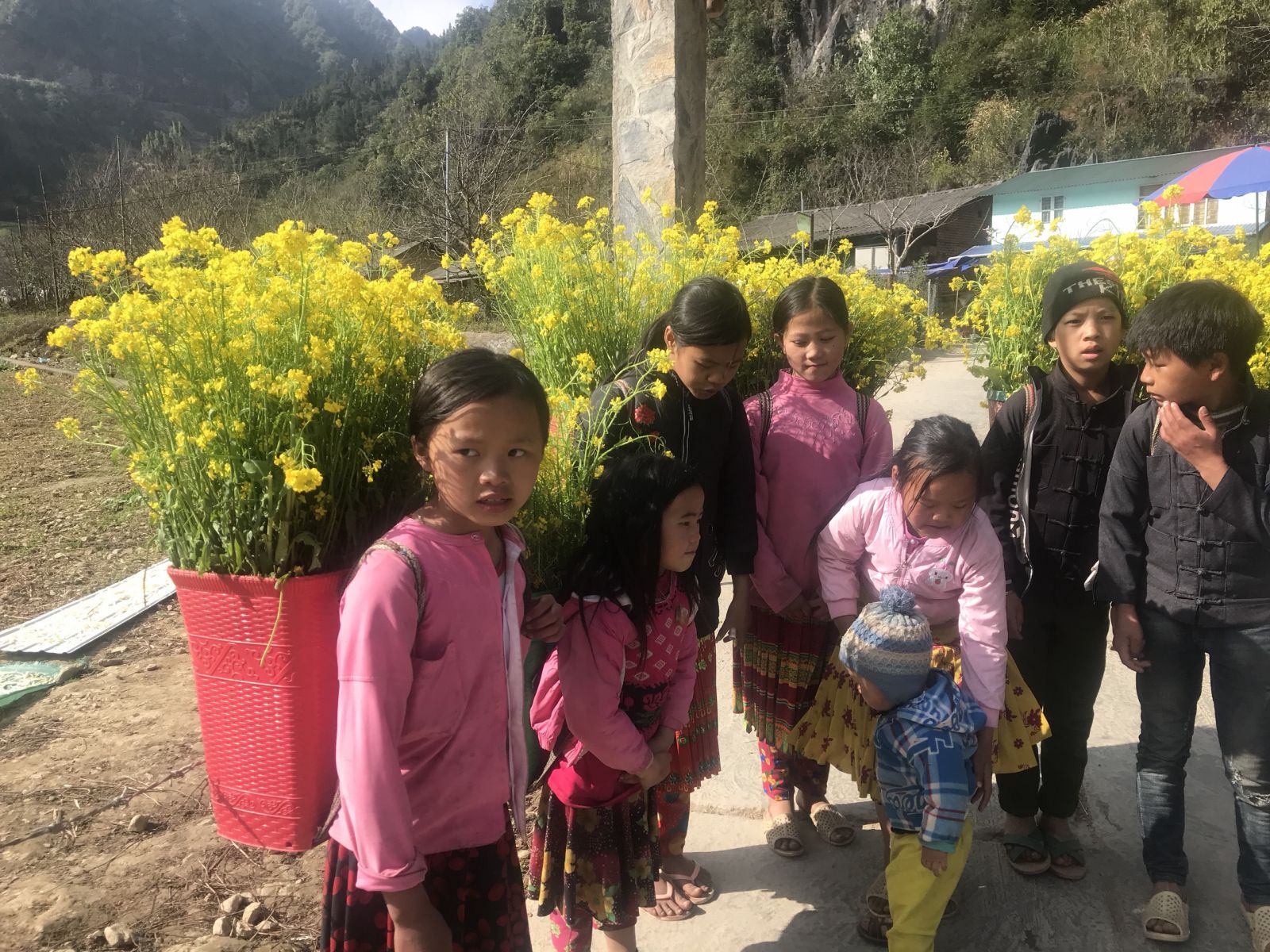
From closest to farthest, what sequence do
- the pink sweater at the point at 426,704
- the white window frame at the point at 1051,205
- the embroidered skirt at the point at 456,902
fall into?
1. the pink sweater at the point at 426,704
2. the embroidered skirt at the point at 456,902
3. the white window frame at the point at 1051,205

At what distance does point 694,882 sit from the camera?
88.2 inches

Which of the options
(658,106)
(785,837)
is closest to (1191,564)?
(785,837)

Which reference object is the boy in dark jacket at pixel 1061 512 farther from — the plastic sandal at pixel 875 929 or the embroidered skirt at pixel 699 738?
the embroidered skirt at pixel 699 738

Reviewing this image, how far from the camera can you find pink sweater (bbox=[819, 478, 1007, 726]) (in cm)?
192

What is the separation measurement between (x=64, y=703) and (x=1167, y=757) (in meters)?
3.75

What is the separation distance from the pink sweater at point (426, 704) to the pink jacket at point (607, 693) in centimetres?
20

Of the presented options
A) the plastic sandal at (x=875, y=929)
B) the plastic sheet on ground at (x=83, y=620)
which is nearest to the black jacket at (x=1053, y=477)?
the plastic sandal at (x=875, y=929)

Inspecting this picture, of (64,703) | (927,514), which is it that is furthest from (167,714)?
(927,514)

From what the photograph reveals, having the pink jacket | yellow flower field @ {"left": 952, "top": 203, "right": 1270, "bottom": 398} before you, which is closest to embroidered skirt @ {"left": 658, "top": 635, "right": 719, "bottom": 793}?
the pink jacket

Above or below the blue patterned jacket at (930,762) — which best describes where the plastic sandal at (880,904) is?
below

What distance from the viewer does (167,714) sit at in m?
3.19

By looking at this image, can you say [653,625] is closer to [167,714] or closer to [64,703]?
[167,714]

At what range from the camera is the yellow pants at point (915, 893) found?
5.74 feet

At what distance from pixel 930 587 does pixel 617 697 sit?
823 mm
